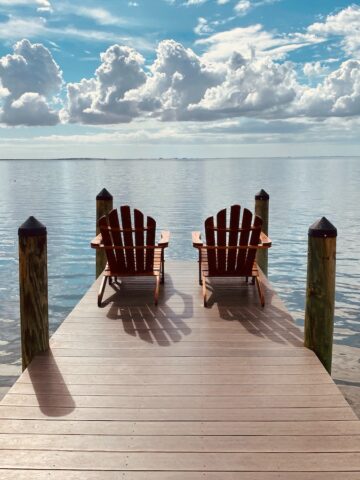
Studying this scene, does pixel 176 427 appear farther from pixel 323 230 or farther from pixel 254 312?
pixel 254 312

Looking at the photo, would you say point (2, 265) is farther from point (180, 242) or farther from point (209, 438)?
point (209, 438)

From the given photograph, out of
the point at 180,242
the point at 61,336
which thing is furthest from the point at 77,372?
the point at 180,242

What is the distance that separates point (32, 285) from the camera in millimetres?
4473

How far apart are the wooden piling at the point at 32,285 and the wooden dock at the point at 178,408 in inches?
8.7

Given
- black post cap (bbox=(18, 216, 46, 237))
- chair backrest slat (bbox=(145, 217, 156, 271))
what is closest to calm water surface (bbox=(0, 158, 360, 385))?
chair backrest slat (bbox=(145, 217, 156, 271))

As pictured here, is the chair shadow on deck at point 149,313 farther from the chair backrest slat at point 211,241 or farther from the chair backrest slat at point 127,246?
the chair backrest slat at point 211,241

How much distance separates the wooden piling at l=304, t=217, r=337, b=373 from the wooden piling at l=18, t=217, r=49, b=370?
2420 mm

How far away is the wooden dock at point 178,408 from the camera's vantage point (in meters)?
2.96

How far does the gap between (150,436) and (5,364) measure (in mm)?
5175

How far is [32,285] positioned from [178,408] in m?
1.73

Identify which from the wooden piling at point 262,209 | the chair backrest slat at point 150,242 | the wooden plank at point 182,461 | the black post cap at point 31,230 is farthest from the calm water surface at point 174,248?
A: the wooden plank at point 182,461

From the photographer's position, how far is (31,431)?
3.30 m

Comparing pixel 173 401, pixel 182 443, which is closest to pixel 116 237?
pixel 173 401

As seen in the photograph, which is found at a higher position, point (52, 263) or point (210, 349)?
point (210, 349)
